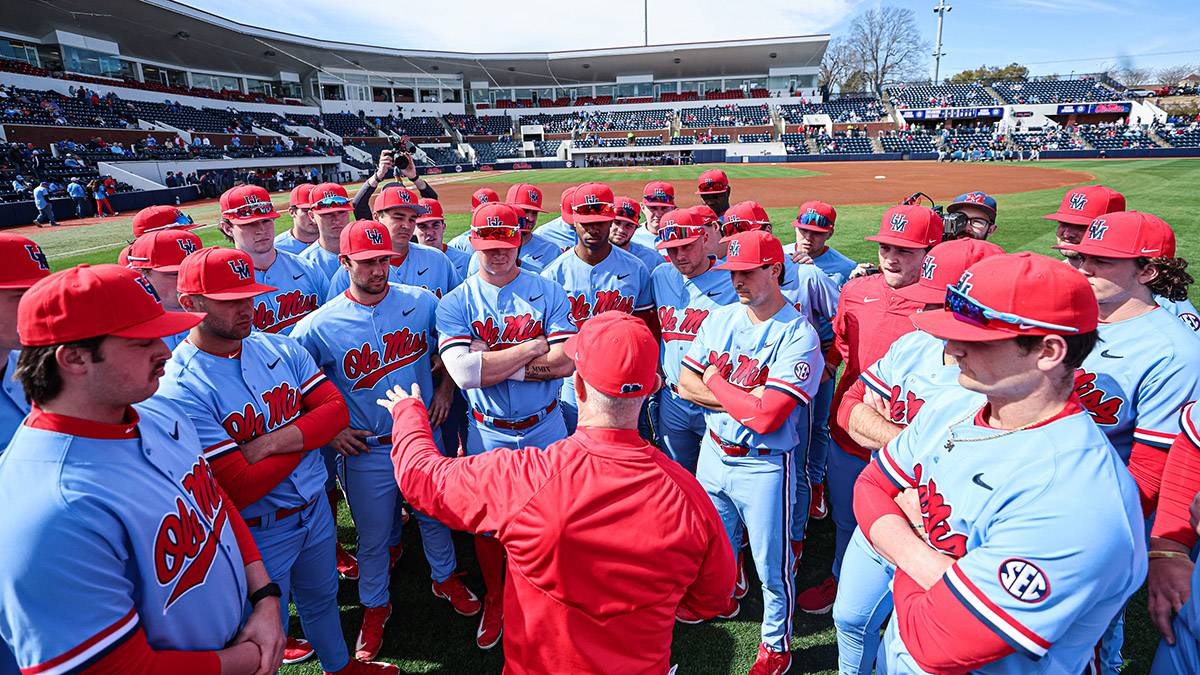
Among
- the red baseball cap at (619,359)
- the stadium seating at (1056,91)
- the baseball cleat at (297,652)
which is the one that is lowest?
the baseball cleat at (297,652)

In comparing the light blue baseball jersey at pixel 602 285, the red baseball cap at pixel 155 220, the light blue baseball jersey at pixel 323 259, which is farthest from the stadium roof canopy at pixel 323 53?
the light blue baseball jersey at pixel 602 285

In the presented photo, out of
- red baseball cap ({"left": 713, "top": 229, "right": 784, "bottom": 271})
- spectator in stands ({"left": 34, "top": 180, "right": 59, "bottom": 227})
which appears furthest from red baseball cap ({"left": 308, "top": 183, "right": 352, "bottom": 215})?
spectator in stands ({"left": 34, "top": 180, "right": 59, "bottom": 227})

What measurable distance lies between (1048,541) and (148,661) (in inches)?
106

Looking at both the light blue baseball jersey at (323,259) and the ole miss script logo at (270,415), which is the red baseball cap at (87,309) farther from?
the light blue baseball jersey at (323,259)

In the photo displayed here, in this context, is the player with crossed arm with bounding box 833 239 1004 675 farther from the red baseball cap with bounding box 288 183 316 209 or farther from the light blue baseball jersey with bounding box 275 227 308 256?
the light blue baseball jersey with bounding box 275 227 308 256

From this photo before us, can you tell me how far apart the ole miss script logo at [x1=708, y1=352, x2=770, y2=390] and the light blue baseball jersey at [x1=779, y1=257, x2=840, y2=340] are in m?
1.28

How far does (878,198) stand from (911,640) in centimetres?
2390

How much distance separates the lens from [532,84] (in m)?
70.5

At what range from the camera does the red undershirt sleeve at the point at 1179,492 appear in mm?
2416

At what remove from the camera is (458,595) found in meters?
3.98

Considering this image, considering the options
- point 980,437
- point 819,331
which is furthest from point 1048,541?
point 819,331

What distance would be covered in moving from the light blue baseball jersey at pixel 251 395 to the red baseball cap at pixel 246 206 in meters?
2.57

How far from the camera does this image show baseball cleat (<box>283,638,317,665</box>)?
3611 millimetres

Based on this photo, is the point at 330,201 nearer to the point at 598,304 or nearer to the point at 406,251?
the point at 406,251
